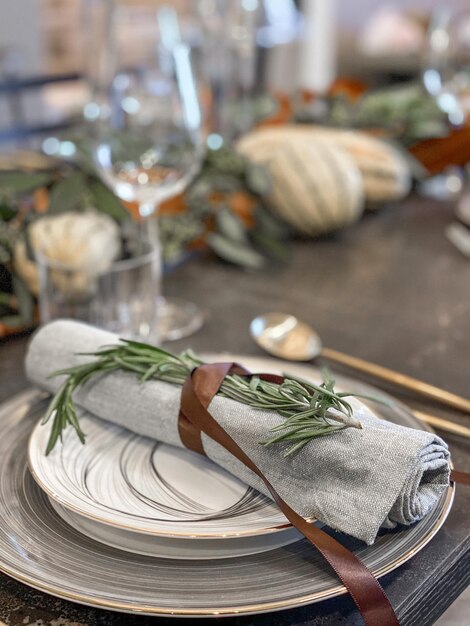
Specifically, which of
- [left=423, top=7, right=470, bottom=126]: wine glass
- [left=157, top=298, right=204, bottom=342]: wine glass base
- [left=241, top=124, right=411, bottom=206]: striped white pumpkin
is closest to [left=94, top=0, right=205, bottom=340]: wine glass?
[left=157, top=298, right=204, bottom=342]: wine glass base

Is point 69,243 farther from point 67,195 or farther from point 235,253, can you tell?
point 235,253

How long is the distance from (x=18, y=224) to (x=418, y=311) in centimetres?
48

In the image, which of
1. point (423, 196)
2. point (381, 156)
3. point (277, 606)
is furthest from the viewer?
point (423, 196)

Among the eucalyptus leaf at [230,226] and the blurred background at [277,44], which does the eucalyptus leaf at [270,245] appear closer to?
the eucalyptus leaf at [230,226]

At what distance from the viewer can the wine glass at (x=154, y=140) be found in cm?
98

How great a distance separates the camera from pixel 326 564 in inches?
21.1

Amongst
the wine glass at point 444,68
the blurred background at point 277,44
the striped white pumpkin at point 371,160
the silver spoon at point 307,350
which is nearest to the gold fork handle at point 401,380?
the silver spoon at point 307,350

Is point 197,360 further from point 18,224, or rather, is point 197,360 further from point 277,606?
point 18,224

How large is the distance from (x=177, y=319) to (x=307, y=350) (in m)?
0.18

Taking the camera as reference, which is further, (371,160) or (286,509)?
(371,160)

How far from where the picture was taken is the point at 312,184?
48.8 inches

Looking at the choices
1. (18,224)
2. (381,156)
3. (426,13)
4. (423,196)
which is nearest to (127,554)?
(18,224)

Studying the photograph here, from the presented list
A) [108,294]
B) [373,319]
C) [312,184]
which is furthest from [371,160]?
[108,294]

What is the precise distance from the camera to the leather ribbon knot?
50 centimetres
